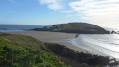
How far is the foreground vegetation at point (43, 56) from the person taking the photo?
33.1 ft

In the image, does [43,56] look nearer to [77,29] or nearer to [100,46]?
[100,46]

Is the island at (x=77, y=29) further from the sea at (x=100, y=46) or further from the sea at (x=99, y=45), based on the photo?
the sea at (x=100, y=46)

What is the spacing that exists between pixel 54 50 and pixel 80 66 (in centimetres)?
731

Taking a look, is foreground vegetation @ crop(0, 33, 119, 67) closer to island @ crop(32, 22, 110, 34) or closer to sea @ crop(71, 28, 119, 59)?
sea @ crop(71, 28, 119, 59)

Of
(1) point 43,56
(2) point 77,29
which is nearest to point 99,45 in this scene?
(1) point 43,56

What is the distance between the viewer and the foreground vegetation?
1008 cm

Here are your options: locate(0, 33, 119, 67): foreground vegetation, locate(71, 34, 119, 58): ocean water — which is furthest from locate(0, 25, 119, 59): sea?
locate(0, 33, 119, 67): foreground vegetation

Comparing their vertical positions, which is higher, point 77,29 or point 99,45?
point 77,29

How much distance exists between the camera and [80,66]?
14.9m

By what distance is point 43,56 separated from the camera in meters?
11.5

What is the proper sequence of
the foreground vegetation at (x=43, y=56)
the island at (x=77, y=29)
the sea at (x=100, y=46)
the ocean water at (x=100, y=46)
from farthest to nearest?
the island at (x=77, y=29), the ocean water at (x=100, y=46), the sea at (x=100, y=46), the foreground vegetation at (x=43, y=56)

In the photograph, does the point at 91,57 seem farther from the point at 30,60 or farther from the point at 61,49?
the point at 30,60

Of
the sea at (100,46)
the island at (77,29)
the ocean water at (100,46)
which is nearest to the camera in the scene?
the sea at (100,46)

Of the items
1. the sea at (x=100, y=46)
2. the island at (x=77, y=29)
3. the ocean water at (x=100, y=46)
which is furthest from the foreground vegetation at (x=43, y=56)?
the island at (x=77, y=29)
